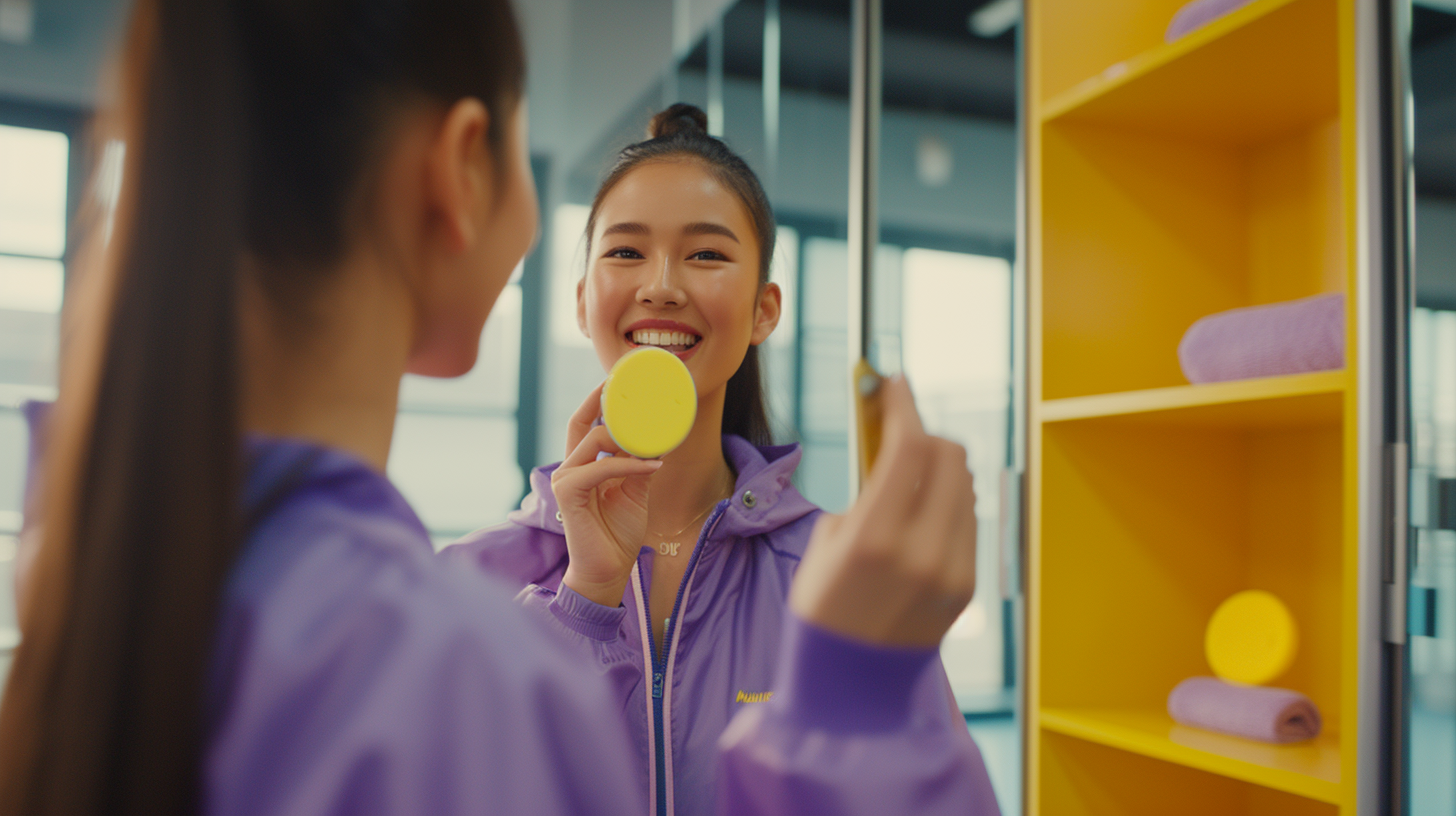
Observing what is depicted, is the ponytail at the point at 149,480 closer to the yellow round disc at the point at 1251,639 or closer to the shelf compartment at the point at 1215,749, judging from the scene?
the shelf compartment at the point at 1215,749

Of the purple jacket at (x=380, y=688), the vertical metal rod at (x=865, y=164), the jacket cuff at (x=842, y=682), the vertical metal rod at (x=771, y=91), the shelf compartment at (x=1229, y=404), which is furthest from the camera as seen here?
the vertical metal rod at (x=771, y=91)

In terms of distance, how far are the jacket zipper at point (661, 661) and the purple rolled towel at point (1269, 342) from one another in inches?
24.9

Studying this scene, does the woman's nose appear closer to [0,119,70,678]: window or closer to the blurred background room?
the blurred background room

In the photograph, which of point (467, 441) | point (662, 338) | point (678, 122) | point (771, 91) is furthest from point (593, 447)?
point (467, 441)

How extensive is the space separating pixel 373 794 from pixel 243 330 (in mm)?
189

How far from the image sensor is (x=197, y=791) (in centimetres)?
35

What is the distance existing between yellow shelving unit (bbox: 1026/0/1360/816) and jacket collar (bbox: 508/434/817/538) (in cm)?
42

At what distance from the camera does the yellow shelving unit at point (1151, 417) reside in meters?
1.35

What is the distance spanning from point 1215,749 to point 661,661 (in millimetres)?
681

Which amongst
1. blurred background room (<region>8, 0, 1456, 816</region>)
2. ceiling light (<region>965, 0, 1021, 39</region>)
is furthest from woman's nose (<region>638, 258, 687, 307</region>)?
ceiling light (<region>965, 0, 1021, 39</region>)

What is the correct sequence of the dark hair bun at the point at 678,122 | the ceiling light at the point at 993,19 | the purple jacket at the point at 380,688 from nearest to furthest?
1. the purple jacket at the point at 380,688
2. the dark hair bun at the point at 678,122
3. the ceiling light at the point at 993,19

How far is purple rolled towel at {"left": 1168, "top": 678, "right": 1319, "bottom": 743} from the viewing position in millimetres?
1161

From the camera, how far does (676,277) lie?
114cm

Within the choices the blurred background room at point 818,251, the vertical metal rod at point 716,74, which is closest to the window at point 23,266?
the blurred background room at point 818,251
